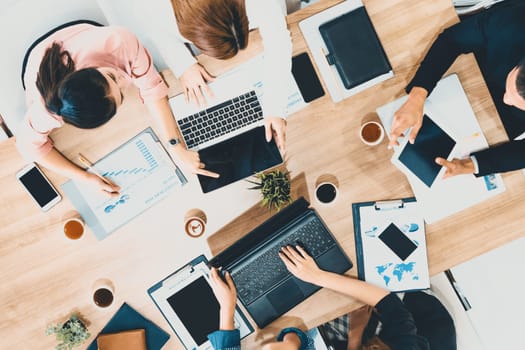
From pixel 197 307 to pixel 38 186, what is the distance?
0.68 m

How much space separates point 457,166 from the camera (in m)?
1.24

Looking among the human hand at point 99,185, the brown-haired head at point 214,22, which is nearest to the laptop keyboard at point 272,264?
the human hand at point 99,185

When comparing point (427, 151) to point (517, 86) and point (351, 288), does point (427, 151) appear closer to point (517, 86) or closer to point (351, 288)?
point (517, 86)

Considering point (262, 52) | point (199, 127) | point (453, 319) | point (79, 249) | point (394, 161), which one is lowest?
point (453, 319)

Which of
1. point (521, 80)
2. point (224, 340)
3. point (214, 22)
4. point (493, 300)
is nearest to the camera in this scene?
point (214, 22)

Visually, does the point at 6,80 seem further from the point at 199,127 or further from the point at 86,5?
the point at 199,127

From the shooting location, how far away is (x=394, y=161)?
1271 millimetres

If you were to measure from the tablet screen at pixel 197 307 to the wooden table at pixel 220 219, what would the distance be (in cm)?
9

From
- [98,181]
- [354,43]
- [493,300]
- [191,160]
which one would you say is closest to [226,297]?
[191,160]

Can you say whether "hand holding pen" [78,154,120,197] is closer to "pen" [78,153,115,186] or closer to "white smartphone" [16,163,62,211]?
"pen" [78,153,115,186]

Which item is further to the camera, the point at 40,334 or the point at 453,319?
the point at 453,319

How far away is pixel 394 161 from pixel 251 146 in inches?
19.4

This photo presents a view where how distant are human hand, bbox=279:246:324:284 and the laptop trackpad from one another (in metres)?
0.05

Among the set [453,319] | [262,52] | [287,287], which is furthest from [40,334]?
[453,319]
